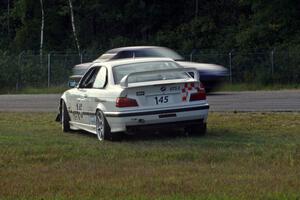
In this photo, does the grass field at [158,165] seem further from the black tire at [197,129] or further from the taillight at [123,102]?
the taillight at [123,102]

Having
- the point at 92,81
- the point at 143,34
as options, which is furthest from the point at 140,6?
the point at 92,81

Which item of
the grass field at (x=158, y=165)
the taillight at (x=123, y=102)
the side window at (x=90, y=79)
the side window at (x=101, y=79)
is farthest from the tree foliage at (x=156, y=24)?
the taillight at (x=123, y=102)

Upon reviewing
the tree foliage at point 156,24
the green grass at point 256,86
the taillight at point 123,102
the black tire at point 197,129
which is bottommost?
the green grass at point 256,86

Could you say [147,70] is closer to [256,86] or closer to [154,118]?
[154,118]

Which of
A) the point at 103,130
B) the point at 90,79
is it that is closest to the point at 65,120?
the point at 90,79

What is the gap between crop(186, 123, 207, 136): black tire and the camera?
1423cm

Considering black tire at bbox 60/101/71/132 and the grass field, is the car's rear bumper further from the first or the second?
black tire at bbox 60/101/71/132

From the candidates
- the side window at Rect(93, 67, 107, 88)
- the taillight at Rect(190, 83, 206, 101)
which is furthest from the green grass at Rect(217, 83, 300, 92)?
the taillight at Rect(190, 83, 206, 101)

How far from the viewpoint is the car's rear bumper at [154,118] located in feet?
44.8

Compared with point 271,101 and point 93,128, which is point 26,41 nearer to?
point 271,101

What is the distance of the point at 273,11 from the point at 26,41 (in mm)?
18014

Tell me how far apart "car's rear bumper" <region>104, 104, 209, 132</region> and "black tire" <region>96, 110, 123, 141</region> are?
134 millimetres

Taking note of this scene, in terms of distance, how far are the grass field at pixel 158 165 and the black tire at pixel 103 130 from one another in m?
0.22

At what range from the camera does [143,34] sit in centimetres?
5578
